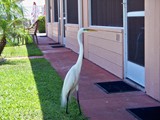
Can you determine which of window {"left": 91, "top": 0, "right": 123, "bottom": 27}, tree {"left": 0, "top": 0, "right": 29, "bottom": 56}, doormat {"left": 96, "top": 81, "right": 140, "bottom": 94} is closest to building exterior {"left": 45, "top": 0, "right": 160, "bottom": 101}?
window {"left": 91, "top": 0, "right": 123, "bottom": 27}

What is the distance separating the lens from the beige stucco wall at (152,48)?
5.02 meters

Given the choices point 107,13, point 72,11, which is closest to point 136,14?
point 107,13

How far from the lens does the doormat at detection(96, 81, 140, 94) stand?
589 cm

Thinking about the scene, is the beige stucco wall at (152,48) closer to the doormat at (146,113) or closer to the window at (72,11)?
the doormat at (146,113)

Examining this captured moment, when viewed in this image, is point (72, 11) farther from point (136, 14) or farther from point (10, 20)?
point (136, 14)

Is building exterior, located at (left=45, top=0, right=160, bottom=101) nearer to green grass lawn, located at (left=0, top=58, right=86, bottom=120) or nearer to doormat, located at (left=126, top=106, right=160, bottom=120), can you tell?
doormat, located at (left=126, top=106, right=160, bottom=120)

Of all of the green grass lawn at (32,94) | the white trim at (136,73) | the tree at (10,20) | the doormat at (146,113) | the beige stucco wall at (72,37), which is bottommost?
the doormat at (146,113)

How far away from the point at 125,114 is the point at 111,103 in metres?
0.57

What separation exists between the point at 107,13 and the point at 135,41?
1.82m

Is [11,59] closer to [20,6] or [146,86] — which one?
[20,6]

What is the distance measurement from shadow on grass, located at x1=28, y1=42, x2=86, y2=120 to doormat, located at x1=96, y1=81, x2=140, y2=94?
29.3 inches

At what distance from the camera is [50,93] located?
5.70 m

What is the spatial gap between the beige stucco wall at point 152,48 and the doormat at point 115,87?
538mm

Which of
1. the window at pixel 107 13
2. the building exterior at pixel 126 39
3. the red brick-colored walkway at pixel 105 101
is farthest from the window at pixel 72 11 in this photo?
the red brick-colored walkway at pixel 105 101
